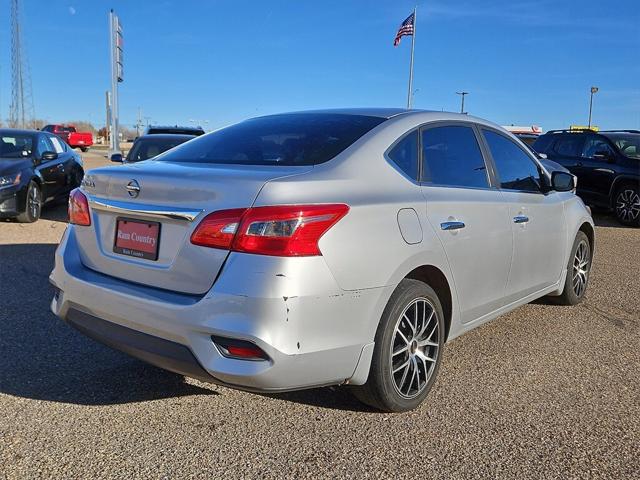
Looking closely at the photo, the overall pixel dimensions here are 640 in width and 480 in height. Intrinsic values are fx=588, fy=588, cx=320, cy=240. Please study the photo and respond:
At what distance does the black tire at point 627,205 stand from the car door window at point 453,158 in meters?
8.44

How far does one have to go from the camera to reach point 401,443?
281cm

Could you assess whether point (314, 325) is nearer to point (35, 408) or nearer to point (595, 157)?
point (35, 408)

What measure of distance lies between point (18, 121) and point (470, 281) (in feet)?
221

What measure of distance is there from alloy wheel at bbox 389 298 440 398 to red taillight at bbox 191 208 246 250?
3.21 ft

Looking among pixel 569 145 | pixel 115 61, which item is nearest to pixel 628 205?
pixel 569 145

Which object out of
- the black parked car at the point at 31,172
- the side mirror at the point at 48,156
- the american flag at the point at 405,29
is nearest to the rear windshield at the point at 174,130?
the black parked car at the point at 31,172

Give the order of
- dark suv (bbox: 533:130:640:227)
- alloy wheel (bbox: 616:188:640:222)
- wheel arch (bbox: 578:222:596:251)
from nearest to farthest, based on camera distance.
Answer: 1. wheel arch (bbox: 578:222:596:251)
2. alloy wheel (bbox: 616:188:640:222)
3. dark suv (bbox: 533:130:640:227)

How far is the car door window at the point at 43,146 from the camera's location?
9.94 m

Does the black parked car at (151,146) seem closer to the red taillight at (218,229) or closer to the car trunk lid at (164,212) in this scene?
the car trunk lid at (164,212)

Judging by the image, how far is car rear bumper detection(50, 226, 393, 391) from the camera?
2451 mm

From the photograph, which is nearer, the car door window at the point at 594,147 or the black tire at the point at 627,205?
the black tire at the point at 627,205

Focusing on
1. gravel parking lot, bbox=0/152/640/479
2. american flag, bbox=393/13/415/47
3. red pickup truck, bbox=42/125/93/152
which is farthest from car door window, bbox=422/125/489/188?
red pickup truck, bbox=42/125/93/152

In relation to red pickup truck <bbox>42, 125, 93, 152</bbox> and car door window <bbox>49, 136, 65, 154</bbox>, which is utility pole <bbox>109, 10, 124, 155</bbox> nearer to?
car door window <bbox>49, 136, 65, 154</bbox>

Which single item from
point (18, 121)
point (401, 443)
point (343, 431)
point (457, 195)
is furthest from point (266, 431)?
point (18, 121)
